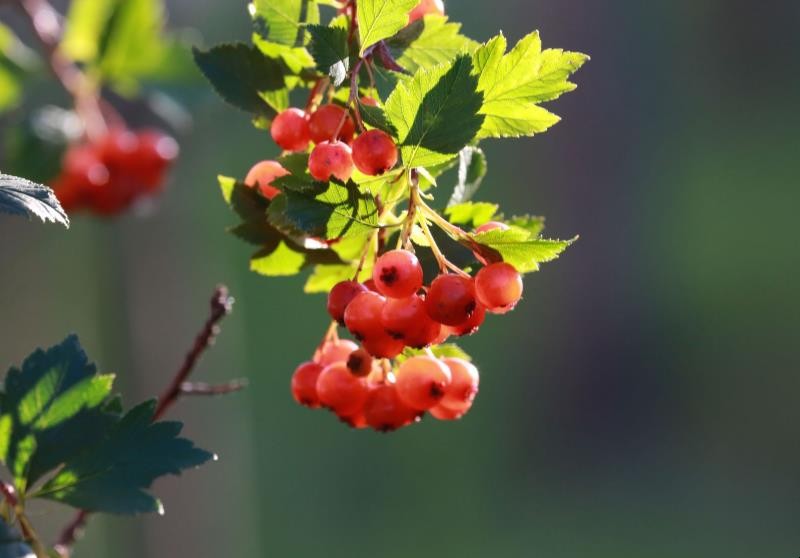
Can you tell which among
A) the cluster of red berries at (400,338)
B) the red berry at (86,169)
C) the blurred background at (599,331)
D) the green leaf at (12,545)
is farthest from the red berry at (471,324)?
the blurred background at (599,331)

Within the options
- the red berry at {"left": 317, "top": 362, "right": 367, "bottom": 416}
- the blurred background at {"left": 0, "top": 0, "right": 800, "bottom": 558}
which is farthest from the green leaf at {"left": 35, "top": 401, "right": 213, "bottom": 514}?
the blurred background at {"left": 0, "top": 0, "right": 800, "bottom": 558}

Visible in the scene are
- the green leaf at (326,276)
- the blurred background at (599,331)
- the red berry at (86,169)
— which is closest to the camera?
the green leaf at (326,276)

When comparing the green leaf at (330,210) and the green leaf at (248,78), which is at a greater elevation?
the green leaf at (248,78)

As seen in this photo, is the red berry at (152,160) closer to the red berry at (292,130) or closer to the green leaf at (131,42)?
the green leaf at (131,42)

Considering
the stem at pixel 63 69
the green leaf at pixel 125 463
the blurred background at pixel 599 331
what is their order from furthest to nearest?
the blurred background at pixel 599 331, the stem at pixel 63 69, the green leaf at pixel 125 463

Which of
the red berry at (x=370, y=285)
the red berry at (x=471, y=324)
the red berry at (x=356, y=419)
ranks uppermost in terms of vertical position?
the red berry at (x=370, y=285)

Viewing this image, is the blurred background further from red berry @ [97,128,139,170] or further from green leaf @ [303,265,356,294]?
green leaf @ [303,265,356,294]

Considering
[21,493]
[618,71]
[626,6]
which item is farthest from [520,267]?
[626,6]
